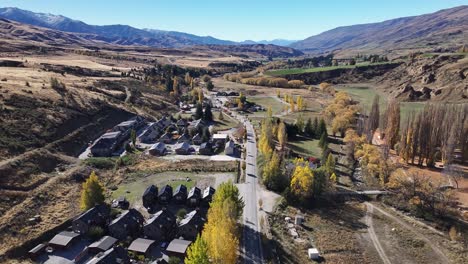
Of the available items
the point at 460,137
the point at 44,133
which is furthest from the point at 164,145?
the point at 460,137

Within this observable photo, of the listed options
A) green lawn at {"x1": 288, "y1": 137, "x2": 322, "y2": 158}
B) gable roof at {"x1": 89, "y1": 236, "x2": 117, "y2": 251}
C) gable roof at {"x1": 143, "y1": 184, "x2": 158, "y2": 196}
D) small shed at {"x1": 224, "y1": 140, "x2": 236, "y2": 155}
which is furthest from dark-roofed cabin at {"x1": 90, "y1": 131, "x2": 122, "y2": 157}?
green lawn at {"x1": 288, "y1": 137, "x2": 322, "y2": 158}

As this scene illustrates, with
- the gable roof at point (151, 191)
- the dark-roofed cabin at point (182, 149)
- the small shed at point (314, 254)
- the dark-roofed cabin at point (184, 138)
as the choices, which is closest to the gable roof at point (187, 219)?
the gable roof at point (151, 191)

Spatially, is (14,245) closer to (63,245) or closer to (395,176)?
(63,245)

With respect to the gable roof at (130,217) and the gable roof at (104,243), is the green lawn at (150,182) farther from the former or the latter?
the gable roof at (104,243)

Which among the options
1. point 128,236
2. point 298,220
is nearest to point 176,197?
point 128,236

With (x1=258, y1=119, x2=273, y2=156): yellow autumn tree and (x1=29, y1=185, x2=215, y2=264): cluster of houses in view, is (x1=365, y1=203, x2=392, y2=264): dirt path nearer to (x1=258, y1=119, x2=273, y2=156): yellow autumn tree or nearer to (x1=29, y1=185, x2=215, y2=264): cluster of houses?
(x1=258, y1=119, x2=273, y2=156): yellow autumn tree
